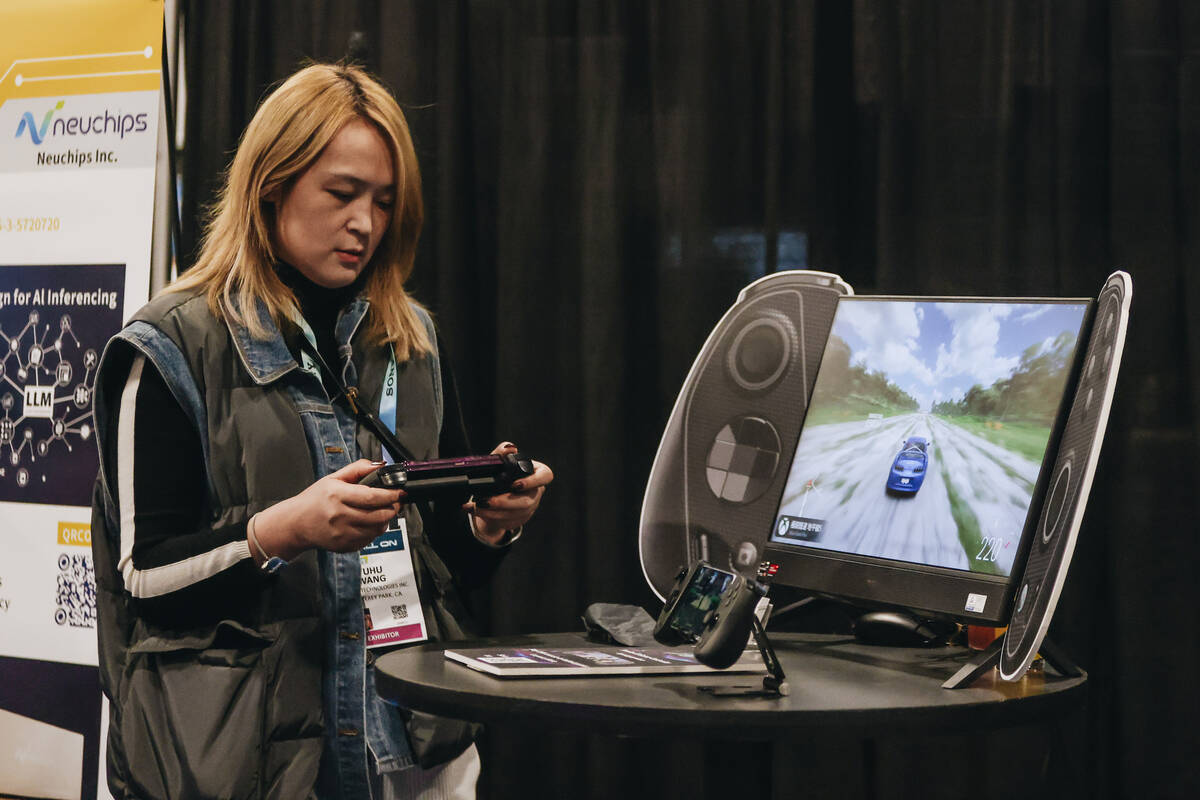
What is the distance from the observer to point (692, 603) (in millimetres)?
1267

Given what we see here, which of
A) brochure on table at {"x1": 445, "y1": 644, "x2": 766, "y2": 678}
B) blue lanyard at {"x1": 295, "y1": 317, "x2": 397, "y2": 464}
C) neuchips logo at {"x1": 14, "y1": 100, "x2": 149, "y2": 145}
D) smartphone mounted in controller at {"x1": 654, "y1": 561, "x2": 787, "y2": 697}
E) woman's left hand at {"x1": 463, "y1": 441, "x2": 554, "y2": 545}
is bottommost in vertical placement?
brochure on table at {"x1": 445, "y1": 644, "x2": 766, "y2": 678}

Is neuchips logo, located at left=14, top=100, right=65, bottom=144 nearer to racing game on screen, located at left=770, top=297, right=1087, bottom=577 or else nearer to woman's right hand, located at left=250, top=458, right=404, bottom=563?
woman's right hand, located at left=250, top=458, right=404, bottom=563

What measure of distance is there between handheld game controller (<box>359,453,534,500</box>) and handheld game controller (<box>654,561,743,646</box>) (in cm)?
26

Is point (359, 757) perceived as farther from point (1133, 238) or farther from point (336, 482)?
point (1133, 238)

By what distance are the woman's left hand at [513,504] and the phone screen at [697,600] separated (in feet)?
1.00

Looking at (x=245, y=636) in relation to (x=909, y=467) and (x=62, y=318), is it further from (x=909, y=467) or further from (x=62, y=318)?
(x=62, y=318)

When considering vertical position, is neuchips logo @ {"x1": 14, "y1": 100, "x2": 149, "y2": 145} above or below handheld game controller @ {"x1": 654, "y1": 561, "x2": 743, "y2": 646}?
above

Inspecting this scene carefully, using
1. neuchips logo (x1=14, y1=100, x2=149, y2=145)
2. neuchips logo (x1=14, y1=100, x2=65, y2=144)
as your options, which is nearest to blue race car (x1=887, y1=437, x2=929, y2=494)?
neuchips logo (x1=14, y1=100, x2=149, y2=145)

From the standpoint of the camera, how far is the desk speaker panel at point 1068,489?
3.78ft

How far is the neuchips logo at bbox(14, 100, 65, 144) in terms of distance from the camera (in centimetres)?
289

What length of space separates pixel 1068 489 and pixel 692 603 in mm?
424

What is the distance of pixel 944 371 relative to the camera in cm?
143

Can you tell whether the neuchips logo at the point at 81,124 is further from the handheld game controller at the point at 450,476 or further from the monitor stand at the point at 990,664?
the monitor stand at the point at 990,664

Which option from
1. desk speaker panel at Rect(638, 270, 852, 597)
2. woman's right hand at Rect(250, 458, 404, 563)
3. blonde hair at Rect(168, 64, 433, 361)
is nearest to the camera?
woman's right hand at Rect(250, 458, 404, 563)
